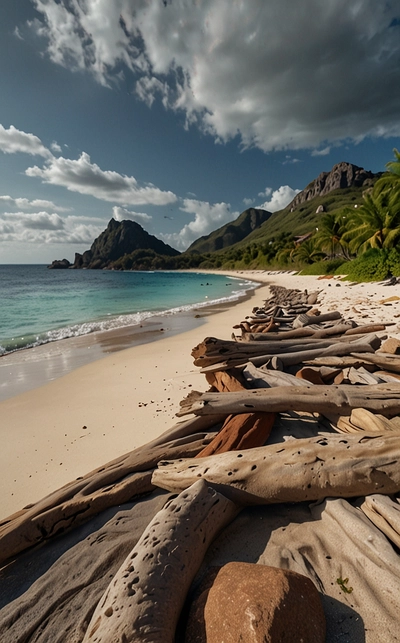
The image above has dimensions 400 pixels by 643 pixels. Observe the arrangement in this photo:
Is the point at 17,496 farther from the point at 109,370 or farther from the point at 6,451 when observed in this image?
the point at 109,370

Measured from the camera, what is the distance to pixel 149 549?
179cm

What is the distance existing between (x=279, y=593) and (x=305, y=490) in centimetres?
85

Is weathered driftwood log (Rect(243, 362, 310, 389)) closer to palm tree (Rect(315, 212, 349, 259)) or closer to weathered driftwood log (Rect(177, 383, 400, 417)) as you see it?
weathered driftwood log (Rect(177, 383, 400, 417))

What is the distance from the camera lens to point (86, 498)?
2.50m

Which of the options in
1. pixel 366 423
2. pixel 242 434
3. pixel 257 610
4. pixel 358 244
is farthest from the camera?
pixel 358 244

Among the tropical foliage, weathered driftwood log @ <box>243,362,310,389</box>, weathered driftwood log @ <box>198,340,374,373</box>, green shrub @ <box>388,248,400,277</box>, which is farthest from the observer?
the tropical foliage

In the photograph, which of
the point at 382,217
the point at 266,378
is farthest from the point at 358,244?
the point at 266,378

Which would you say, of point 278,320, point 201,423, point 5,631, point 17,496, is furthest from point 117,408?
point 278,320

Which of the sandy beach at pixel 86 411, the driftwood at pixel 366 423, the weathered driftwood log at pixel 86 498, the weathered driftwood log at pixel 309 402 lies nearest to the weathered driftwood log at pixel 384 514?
the driftwood at pixel 366 423

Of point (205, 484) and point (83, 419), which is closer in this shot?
point (205, 484)

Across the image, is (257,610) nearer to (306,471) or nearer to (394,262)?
(306,471)

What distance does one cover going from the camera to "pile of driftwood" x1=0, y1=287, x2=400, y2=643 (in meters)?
1.60

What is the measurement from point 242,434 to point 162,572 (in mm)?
1484

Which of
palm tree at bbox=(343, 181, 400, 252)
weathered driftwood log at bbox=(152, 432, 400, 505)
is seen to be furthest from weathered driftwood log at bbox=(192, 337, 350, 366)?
palm tree at bbox=(343, 181, 400, 252)
